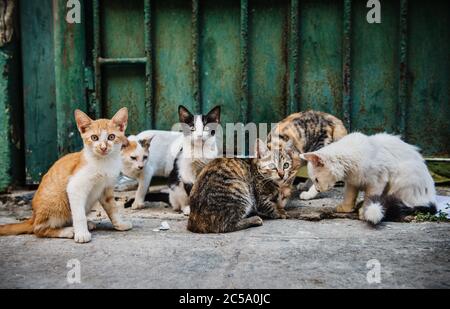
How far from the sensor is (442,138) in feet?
16.9

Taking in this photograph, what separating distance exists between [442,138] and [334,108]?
1.13 metres

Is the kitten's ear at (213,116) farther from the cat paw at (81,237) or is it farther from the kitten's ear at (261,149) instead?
the cat paw at (81,237)

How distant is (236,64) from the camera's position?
211 inches

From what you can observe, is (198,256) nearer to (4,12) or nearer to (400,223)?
(400,223)

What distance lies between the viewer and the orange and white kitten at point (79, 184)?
3488mm

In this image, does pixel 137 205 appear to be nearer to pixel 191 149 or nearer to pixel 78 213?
pixel 191 149

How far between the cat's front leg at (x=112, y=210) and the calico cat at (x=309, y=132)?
5.42 ft

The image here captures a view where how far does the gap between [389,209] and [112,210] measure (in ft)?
7.13

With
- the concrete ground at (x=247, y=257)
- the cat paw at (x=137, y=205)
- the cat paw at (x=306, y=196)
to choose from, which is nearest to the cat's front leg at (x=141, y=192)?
the cat paw at (x=137, y=205)

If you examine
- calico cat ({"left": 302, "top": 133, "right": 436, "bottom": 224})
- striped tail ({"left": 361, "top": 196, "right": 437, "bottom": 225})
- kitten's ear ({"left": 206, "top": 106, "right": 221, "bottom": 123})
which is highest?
kitten's ear ({"left": 206, "top": 106, "right": 221, "bottom": 123})

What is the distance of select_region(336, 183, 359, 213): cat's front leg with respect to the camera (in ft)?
13.7

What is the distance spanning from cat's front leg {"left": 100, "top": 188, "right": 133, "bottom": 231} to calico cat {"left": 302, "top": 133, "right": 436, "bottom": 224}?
1.51 m

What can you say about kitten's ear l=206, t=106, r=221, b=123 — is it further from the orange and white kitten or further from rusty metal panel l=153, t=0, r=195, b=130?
the orange and white kitten

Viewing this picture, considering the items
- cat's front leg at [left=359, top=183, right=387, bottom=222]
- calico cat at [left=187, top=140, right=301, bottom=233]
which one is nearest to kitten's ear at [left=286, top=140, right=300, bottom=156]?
calico cat at [left=187, top=140, right=301, bottom=233]
